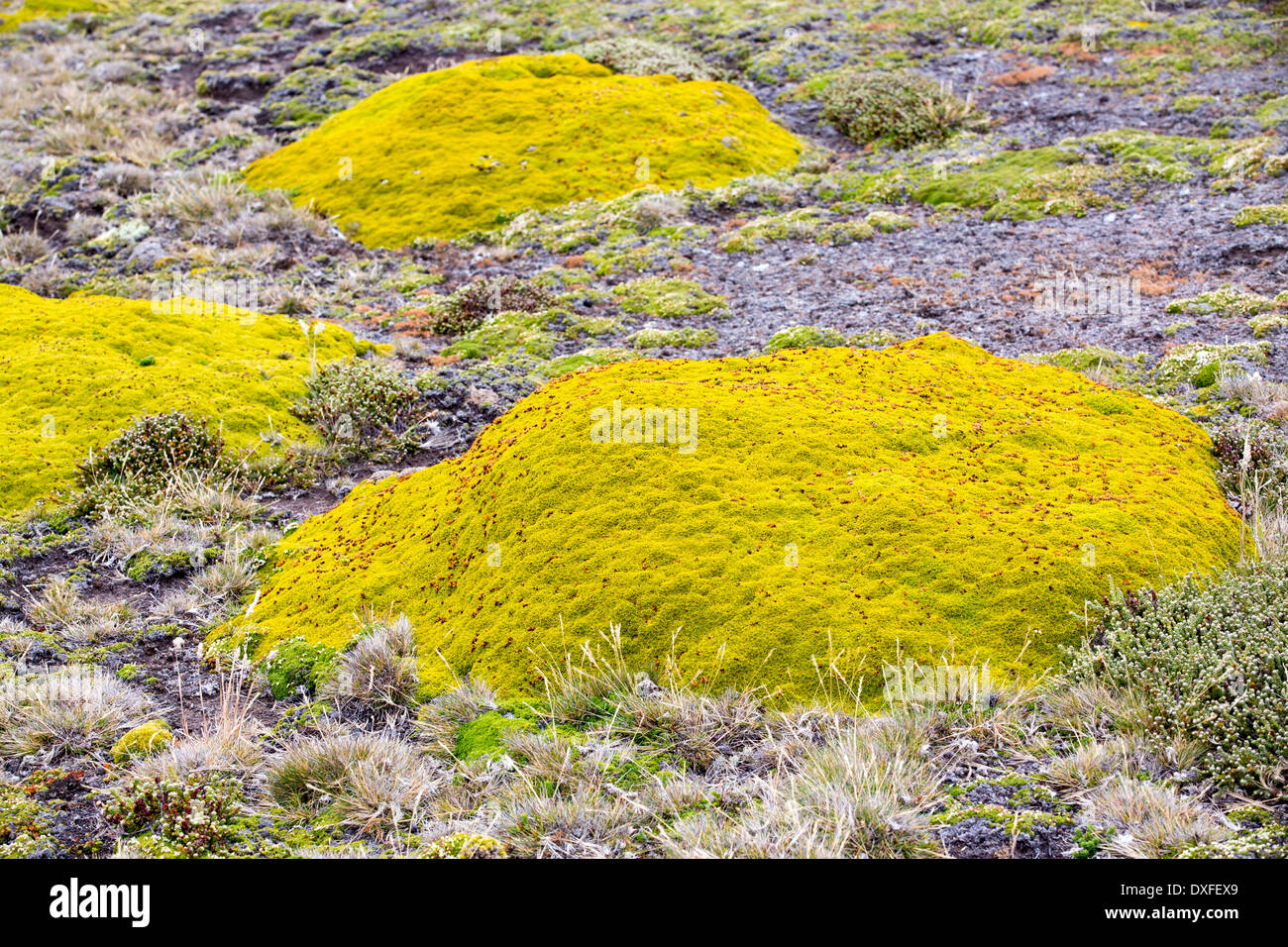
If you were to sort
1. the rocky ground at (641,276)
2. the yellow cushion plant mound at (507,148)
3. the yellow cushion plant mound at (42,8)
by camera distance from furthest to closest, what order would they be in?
1. the yellow cushion plant mound at (42,8)
2. the yellow cushion plant mound at (507,148)
3. the rocky ground at (641,276)

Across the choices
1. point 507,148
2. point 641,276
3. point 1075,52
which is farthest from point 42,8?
point 1075,52

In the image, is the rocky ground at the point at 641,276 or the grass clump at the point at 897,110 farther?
the grass clump at the point at 897,110

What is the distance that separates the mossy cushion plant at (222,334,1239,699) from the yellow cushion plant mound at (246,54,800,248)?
817 cm

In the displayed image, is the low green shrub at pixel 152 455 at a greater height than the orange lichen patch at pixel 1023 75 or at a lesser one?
lesser

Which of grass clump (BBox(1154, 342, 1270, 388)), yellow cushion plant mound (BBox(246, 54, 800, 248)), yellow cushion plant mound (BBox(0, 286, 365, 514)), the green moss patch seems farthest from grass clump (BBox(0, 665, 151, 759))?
yellow cushion plant mound (BBox(246, 54, 800, 248))

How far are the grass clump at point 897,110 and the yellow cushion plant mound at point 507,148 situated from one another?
1260 mm

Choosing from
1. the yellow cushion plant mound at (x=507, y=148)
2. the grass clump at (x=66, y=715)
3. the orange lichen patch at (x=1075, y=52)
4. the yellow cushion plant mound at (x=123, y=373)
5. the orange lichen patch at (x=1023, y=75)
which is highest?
the orange lichen patch at (x=1075, y=52)

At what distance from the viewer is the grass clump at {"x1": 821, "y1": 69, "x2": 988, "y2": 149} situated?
15305 mm

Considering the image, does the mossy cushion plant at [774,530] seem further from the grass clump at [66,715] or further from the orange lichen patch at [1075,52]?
the orange lichen patch at [1075,52]

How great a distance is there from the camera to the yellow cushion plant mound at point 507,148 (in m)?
14.1

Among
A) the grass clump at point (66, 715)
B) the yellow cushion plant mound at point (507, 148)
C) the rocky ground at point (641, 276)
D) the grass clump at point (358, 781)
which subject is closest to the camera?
the rocky ground at point (641, 276)

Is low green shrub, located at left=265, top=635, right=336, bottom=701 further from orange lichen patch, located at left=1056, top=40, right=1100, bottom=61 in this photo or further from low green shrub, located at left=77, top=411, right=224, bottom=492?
orange lichen patch, located at left=1056, top=40, right=1100, bottom=61

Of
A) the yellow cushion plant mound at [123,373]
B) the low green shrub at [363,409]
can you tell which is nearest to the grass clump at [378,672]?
the low green shrub at [363,409]

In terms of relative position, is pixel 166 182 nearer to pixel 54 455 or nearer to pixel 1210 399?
pixel 54 455
